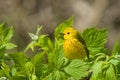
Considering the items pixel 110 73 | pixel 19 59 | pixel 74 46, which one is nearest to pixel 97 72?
pixel 110 73

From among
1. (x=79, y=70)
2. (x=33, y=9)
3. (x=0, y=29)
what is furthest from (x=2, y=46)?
(x=33, y=9)

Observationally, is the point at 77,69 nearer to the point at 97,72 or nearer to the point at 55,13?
the point at 97,72

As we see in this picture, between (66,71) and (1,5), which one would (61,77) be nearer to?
(66,71)

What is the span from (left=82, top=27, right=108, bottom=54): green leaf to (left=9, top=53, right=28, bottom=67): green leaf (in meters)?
0.13

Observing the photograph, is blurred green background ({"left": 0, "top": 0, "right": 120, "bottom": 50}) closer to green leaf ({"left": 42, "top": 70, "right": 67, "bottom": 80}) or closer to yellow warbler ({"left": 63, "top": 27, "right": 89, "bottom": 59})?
yellow warbler ({"left": 63, "top": 27, "right": 89, "bottom": 59})

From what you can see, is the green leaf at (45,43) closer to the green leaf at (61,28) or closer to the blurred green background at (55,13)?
the green leaf at (61,28)

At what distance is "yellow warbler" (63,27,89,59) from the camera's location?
33.5 inches

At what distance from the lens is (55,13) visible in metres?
7.39

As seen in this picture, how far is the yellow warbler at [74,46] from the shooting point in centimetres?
85

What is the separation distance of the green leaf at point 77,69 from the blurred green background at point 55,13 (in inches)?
231

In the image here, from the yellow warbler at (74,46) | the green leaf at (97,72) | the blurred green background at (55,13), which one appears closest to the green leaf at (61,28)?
the yellow warbler at (74,46)

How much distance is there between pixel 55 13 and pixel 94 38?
21.5ft

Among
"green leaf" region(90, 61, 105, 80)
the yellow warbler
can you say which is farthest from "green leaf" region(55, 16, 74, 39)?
"green leaf" region(90, 61, 105, 80)

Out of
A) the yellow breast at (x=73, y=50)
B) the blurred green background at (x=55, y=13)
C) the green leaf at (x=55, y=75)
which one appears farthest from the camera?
the blurred green background at (x=55, y=13)
